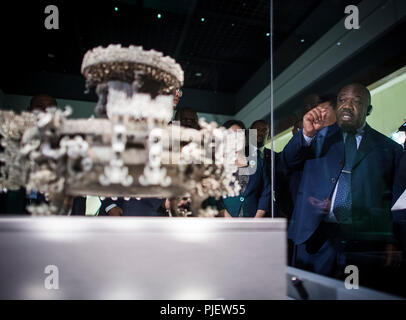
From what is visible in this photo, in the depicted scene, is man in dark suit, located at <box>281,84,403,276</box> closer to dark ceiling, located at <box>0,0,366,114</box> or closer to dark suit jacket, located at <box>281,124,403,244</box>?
dark suit jacket, located at <box>281,124,403,244</box>

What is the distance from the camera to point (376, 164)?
5.15 feet

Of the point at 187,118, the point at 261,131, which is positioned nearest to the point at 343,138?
the point at 261,131

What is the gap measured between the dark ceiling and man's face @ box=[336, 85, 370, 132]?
367mm

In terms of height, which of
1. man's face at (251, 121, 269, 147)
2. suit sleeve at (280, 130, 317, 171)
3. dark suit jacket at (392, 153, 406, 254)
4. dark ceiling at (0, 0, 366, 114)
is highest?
dark ceiling at (0, 0, 366, 114)

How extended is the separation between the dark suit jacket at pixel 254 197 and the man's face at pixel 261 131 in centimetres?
12

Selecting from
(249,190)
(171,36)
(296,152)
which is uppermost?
(171,36)

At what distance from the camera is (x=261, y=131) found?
5.43 ft

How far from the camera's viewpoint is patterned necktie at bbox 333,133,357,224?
1.58 meters

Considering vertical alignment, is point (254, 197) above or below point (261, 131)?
below

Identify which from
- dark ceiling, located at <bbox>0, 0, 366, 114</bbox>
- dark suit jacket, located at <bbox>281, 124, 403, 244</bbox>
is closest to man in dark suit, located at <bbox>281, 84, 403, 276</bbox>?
dark suit jacket, located at <bbox>281, 124, 403, 244</bbox>

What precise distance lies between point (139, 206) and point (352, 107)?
1.24 meters

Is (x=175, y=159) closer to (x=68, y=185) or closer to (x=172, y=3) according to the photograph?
(x=68, y=185)

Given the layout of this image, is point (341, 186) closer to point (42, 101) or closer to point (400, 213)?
point (400, 213)
